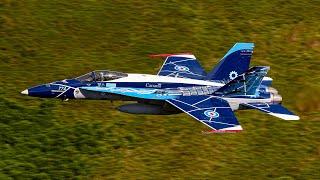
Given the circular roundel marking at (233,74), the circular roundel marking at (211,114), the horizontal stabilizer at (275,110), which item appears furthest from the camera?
the circular roundel marking at (233,74)

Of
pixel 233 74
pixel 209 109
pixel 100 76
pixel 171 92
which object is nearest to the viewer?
pixel 209 109

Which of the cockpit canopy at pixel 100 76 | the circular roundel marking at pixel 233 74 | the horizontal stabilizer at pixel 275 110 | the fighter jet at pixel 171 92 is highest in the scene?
the cockpit canopy at pixel 100 76

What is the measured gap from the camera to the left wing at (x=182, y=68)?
32.4m

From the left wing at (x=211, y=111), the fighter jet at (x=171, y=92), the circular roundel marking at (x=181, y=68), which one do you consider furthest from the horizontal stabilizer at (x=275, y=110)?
the circular roundel marking at (x=181, y=68)

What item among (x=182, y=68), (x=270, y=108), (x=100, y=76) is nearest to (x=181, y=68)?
(x=182, y=68)

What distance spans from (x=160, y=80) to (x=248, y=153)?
5516 millimetres

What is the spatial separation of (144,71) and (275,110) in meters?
10.3

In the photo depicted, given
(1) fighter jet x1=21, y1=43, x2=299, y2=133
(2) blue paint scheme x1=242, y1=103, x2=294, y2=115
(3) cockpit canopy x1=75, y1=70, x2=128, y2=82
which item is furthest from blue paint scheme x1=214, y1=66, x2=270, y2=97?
(3) cockpit canopy x1=75, y1=70, x2=128, y2=82

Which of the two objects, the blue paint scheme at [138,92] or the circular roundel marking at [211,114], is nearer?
the circular roundel marking at [211,114]

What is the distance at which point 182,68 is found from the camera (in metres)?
33.0

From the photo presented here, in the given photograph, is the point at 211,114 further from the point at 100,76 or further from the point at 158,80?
the point at 100,76

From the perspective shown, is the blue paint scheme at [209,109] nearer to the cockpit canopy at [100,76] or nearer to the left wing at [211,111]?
the left wing at [211,111]

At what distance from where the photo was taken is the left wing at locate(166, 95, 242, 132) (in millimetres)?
26891

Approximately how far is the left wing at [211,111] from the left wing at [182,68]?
9.96 feet
